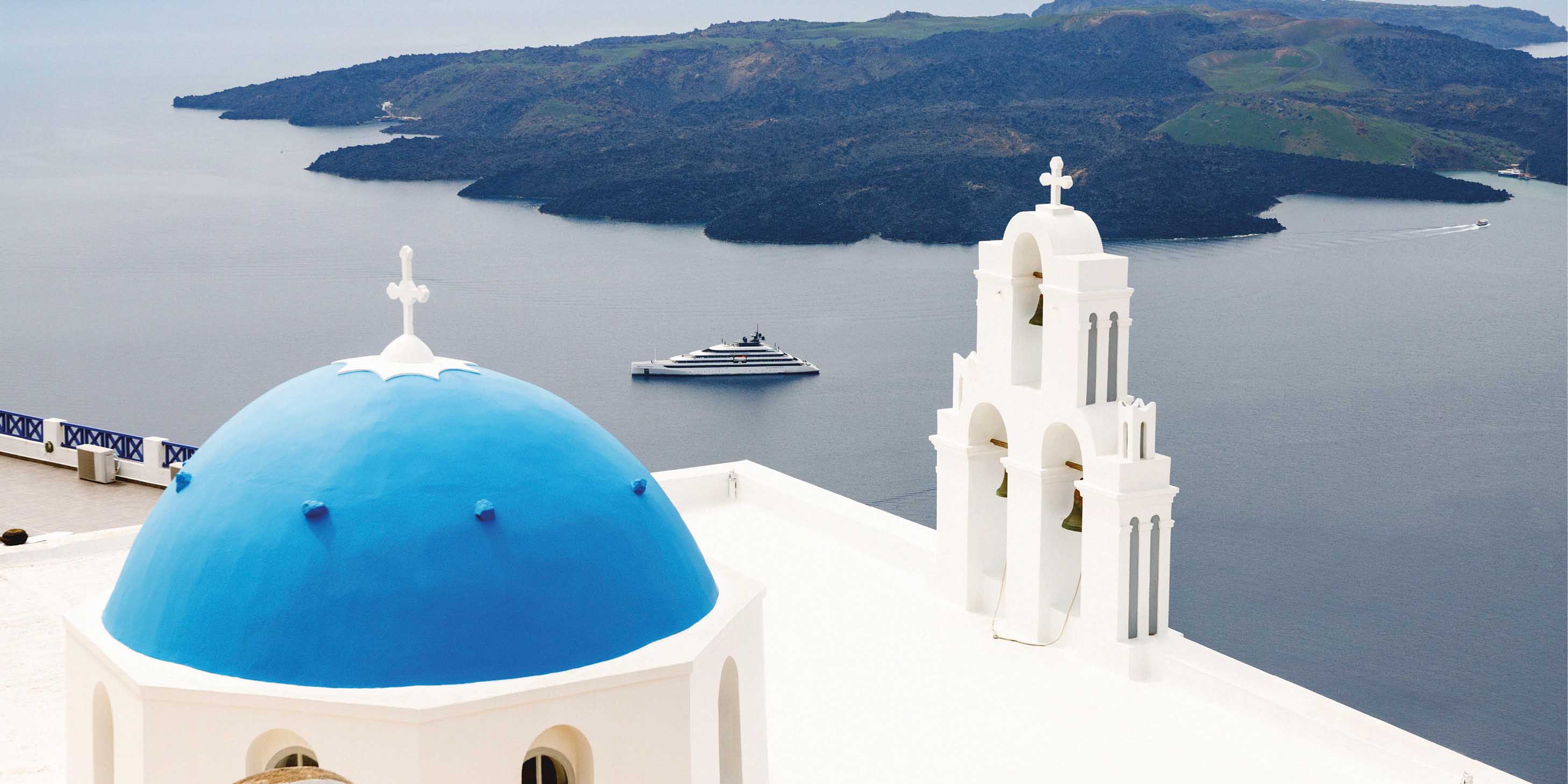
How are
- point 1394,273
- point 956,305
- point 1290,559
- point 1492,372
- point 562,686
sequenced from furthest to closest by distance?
point 1394,273 → point 956,305 → point 1492,372 → point 1290,559 → point 562,686

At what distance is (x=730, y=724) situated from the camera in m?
7.88

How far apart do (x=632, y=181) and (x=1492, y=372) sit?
5195 centimetres

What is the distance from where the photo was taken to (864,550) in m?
13.9

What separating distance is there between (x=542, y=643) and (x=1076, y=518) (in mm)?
5631

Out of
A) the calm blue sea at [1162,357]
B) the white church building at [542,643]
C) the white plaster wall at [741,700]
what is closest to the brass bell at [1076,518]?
the white church building at [542,643]

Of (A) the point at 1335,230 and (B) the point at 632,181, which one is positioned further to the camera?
(B) the point at 632,181

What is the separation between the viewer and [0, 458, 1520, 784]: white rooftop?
9.86 m

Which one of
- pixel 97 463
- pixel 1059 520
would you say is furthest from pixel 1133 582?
pixel 97 463

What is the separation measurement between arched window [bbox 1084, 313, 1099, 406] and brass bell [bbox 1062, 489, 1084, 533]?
719 millimetres

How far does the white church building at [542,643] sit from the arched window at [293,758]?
2 cm

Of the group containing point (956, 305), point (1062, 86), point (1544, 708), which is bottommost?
point (1544, 708)

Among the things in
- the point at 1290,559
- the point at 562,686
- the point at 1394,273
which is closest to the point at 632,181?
the point at 1394,273

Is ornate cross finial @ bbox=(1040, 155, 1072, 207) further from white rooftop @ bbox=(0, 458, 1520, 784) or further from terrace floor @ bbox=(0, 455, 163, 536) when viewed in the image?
terrace floor @ bbox=(0, 455, 163, 536)

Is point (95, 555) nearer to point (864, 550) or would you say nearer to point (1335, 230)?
point (864, 550)
